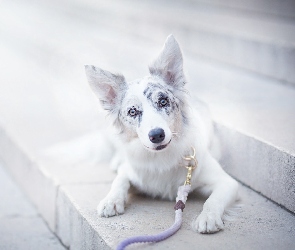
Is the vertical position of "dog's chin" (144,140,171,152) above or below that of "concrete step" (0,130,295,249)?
above

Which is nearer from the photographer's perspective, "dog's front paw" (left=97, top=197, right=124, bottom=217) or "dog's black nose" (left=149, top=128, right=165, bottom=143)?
"dog's black nose" (left=149, top=128, right=165, bottom=143)

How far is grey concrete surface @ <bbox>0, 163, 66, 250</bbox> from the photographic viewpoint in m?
3.32

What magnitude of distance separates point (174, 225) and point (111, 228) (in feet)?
1.11

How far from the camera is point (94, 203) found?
3.11 meters

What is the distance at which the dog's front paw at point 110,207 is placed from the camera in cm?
288

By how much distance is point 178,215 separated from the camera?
2740mm

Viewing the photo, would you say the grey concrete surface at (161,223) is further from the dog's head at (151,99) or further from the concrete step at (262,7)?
the concrete step at (262,7)

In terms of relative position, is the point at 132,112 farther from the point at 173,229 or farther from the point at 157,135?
the point at 173,229

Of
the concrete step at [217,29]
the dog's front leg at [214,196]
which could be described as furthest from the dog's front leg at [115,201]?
the concrete step at [217,29]

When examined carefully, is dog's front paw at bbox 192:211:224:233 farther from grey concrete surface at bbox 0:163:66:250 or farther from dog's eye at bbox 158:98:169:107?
grey concrete surface at bbox 0:163:66:250

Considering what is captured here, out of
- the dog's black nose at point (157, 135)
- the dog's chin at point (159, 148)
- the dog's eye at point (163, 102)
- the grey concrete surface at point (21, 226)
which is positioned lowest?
the grey concrete surface at point (21, 226)

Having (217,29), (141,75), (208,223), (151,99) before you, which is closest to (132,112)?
(151,99)

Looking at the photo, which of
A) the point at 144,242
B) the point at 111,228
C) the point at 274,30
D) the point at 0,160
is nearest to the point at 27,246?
the point at 111,228

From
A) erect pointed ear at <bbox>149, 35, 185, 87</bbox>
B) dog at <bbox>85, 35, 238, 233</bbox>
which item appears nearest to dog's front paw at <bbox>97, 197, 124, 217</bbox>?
dog at <bbox>85, 35, 238, 233</bbox>
